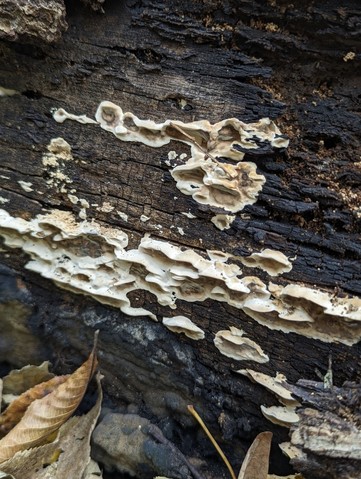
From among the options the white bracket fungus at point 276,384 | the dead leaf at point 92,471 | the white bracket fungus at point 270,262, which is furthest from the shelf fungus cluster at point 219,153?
the dead leaf at point 92,471

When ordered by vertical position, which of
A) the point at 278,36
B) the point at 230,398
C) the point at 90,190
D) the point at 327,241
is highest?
the point at 278,36

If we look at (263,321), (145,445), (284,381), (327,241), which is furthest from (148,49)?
(145,445)

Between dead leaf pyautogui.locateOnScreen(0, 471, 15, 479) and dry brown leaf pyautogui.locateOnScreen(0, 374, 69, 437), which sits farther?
dry brown leaf pyautogui.locateOnScreen(0, 374, 69, 437)

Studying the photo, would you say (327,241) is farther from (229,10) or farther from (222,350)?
(229,10)

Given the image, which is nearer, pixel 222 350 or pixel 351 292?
pixel 351 292

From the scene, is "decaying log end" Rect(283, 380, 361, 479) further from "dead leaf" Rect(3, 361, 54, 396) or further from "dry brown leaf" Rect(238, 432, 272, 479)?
"dead leaf" Rect(3, 361, 54, 396)

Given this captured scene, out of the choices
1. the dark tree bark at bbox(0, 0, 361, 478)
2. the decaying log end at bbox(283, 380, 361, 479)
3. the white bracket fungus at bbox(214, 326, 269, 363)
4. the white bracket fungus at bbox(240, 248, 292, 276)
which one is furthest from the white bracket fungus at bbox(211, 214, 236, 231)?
the decaying log end at bbox(283, 380, 361, 479)
